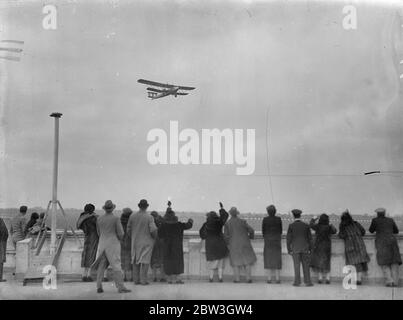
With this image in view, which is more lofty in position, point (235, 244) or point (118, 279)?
point (235, 244)

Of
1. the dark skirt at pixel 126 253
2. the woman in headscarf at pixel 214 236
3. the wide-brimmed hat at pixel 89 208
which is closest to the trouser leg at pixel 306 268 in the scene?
the woman in headscarf at pixel 214 236

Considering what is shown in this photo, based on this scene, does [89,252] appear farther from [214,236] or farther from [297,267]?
[297,267]

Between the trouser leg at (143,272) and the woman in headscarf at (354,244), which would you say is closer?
the trouser leg at (143,272)

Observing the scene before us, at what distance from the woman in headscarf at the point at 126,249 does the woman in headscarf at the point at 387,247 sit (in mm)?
3964

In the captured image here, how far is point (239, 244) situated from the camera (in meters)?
8.94

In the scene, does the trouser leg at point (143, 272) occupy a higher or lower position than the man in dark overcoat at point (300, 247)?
lower

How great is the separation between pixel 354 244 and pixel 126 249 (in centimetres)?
369

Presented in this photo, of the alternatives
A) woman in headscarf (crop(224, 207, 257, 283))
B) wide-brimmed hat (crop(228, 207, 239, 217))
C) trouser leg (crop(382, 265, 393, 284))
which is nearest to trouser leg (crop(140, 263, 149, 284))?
woman in headscarf (crop(224, 207, 257, 283))

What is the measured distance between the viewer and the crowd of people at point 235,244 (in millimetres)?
8742

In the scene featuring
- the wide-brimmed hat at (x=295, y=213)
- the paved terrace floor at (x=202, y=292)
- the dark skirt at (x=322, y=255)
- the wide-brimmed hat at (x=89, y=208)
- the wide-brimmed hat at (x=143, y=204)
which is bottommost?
the paved terrace floor at (x=202, y=292)

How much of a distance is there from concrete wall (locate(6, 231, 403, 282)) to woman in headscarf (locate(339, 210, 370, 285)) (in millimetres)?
178

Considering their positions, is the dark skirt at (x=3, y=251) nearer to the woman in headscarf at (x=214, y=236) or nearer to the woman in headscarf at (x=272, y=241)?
the woman in headscarf at (x=214, y=236)

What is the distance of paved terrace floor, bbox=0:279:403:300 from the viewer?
8.29m

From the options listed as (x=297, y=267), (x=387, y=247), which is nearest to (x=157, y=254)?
(x=297, y=267)
